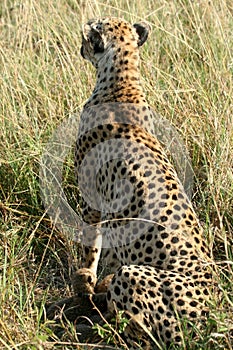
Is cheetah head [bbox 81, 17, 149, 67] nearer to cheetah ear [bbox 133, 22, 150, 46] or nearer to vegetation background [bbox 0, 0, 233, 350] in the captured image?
cheetah ear [bbox 133, 22, 150, 46]

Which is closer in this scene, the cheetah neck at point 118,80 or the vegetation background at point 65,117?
the vegetation background at point 65,117

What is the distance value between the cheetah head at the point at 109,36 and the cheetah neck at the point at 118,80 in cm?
3

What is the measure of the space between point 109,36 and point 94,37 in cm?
9

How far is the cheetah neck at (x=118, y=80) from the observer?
388 centimetres

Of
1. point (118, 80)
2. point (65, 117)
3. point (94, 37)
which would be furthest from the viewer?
point (65, 117)

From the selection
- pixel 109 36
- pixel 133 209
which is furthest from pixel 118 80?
pixel 133 209

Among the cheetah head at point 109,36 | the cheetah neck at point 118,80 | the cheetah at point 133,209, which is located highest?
the cheetah head at point 109,36

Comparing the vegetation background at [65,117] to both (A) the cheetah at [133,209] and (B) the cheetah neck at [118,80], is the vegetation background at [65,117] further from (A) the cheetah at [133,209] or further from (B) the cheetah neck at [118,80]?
(B) the cheetah neck at [118,80]

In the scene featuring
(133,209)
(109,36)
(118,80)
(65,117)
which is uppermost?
(109,36)

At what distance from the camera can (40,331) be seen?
319cm

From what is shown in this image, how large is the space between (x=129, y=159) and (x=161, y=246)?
0.46 metres

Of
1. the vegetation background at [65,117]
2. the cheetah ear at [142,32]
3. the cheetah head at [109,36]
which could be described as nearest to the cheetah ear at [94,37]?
the cheetah head at [109,36]

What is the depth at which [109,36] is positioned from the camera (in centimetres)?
395

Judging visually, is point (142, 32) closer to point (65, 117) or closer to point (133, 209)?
point (65, 117)
